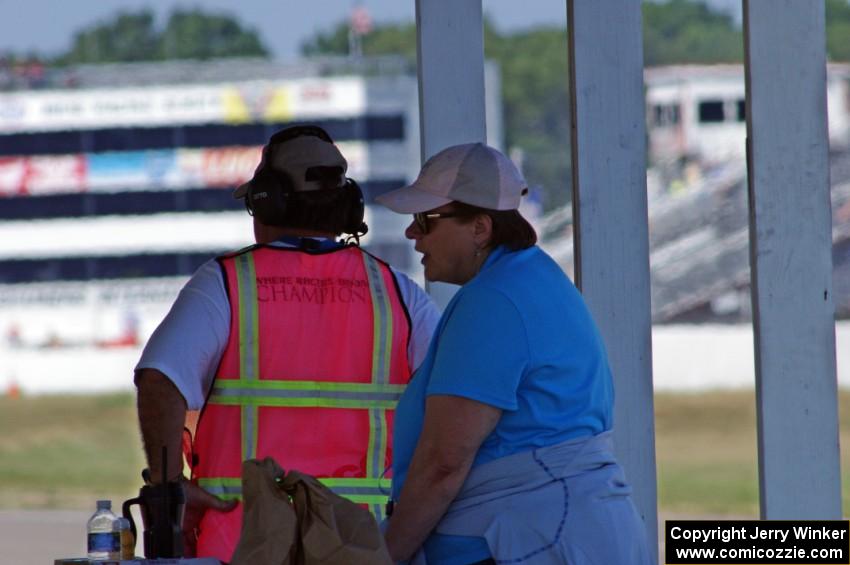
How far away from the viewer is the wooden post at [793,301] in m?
3.59

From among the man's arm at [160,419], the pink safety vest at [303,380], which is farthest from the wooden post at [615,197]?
the man's arm at [160,419]

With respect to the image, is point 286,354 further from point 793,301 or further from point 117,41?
point 117,41

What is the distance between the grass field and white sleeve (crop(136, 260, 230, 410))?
605 inches

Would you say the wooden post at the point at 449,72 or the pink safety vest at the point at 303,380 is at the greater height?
the wooden post at the point at 449,72

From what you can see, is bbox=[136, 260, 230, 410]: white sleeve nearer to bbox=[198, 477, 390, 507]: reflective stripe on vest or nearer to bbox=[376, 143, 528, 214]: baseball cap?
bbox=[198, 477, 390, 507]: reflective stripe on vest

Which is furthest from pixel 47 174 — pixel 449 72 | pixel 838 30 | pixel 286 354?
pixel 286 354

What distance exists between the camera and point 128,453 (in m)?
33.1

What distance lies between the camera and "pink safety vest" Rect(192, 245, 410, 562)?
2.99 metres

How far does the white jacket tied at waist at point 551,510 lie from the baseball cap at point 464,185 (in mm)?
437

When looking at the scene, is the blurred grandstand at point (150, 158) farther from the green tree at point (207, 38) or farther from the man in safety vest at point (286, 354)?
the man in safety vest at point (286, 354)

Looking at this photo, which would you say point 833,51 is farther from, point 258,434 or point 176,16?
point 258,434
